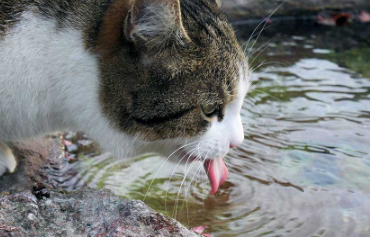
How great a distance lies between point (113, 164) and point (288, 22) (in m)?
3.20

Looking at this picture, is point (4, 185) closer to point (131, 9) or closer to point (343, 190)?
point (131, 9)

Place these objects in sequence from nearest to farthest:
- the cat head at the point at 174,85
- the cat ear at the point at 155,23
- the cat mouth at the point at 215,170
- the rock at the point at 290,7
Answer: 1. the cat ear at the point at 155,23
2. the cat head at the point at 174,85
3. the cat mouth at the point at 215,170
4. the rock at the point at 290,7

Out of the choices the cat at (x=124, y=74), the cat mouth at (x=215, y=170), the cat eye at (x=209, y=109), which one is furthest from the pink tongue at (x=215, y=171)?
the cat eye at (x=209, y=109)

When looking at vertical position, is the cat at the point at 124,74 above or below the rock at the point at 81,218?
above

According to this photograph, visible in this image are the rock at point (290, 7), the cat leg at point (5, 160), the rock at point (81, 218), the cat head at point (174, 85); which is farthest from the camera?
the rock at point (290, 7)

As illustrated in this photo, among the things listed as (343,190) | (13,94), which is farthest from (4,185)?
(343,190)

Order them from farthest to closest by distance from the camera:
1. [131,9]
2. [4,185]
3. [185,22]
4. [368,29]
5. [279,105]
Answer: [368,29] → [279,105] → [4,185] → [185,22] → [131,9]

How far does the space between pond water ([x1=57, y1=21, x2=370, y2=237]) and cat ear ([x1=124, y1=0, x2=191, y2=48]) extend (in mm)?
641

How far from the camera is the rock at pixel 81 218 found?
1.95m

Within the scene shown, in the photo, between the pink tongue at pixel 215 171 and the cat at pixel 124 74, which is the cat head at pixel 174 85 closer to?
the cat at pixel 124 74

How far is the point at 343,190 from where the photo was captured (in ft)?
10.2

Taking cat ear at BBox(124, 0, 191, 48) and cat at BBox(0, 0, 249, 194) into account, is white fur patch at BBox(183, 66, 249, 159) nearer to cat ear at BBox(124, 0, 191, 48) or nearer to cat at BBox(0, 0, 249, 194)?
cat at BBox(0, 0, 249, 194)

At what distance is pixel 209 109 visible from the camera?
8.19 feet

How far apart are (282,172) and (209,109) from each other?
3.40 feet
